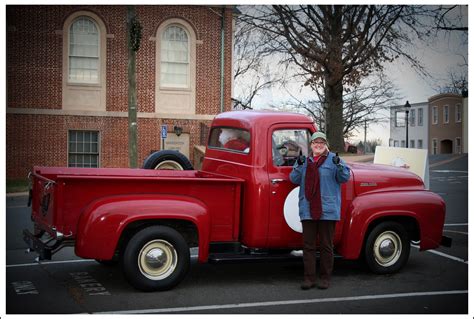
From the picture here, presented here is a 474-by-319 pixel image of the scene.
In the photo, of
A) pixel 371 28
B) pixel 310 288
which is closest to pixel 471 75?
pixel 310 288

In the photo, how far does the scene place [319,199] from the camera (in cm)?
715

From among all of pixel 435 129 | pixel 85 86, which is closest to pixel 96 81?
pixel 85 86

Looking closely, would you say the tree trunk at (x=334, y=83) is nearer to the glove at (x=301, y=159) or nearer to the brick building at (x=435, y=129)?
the brick building at (x=435, y=129)

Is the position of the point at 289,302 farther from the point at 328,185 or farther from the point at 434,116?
the point at 434,116

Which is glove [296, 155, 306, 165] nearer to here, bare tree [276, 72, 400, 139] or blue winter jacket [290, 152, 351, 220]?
blue winter jacket [290, 152, 351, 220]

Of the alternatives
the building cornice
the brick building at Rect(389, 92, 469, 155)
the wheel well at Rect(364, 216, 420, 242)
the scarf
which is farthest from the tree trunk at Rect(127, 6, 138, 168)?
the brick building at Rect(389, 92, 469, 155)

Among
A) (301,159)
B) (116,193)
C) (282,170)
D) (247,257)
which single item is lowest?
(247,257)

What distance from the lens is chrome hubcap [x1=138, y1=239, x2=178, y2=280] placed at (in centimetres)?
693

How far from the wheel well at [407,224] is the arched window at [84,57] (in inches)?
707

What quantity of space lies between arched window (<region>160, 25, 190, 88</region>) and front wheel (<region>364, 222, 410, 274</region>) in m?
18.4

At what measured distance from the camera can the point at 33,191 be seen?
7.89m

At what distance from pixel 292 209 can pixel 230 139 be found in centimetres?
131

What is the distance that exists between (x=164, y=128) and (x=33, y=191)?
1687cm

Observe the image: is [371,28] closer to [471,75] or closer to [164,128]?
[164,128]
